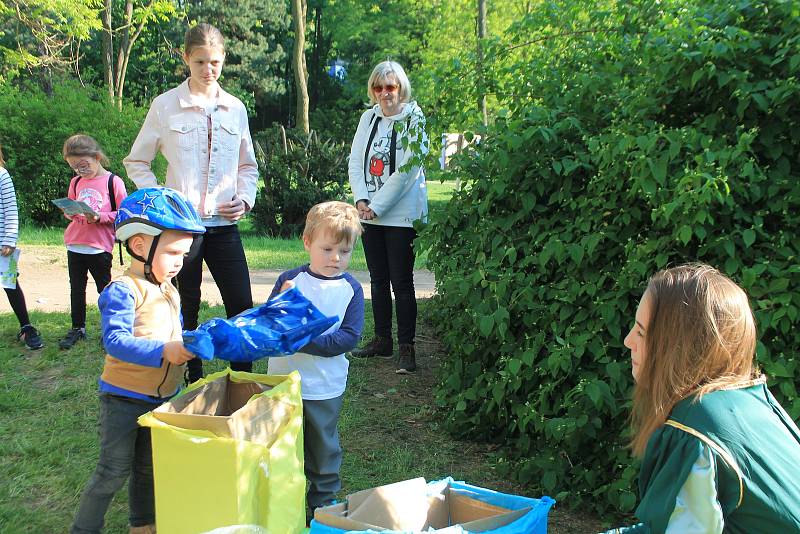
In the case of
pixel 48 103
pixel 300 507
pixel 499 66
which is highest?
pixel 48 103

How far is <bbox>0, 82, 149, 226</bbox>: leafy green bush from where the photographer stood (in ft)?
44.9

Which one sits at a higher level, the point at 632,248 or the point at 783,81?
the point at 783,81

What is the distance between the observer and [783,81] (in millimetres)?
2834

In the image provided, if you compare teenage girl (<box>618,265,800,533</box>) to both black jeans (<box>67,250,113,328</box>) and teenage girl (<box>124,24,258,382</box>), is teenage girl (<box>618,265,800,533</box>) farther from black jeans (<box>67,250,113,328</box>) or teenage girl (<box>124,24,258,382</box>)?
black jeans (<box>67,250,113,328</box>)

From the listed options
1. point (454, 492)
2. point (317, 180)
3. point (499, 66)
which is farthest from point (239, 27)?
point (454, 492)

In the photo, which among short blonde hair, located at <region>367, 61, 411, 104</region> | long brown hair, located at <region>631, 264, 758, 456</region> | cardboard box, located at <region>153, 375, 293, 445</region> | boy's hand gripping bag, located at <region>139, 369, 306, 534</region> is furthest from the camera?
short blonde hair, located at <region>367, 61, 411, 104</region>

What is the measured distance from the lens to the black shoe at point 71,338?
582 centimetres

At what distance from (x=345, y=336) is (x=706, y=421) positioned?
1607 mm

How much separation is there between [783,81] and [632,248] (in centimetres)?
86

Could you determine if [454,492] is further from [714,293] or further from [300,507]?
[714,293]

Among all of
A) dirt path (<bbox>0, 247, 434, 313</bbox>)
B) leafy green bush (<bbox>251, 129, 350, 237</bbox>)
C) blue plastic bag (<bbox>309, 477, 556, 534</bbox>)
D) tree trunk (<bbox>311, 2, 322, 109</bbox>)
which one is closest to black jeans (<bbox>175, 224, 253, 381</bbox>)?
blue plastic bag (<bbox>309, 477, 556, 534</bbox>)

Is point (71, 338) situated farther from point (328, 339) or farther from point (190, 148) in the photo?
point (328, 339)

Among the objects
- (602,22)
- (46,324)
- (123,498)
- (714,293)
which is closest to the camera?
(714,293)

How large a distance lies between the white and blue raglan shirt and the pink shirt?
3225mm
